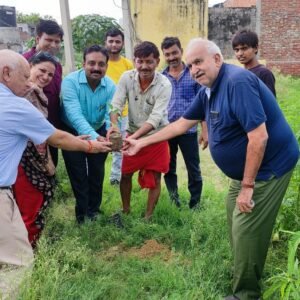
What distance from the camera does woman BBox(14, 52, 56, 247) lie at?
130 inches

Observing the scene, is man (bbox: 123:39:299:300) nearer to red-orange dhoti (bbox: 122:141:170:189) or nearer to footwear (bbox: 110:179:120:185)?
red-orange dhoti (bbox: 122:141:170:189)

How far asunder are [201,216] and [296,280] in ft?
6.17

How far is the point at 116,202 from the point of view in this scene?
15.7 feet

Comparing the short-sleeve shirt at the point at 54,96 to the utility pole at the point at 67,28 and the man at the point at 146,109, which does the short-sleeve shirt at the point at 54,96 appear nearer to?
the man at the point at 146,109

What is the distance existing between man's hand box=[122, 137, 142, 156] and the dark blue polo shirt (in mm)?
1014

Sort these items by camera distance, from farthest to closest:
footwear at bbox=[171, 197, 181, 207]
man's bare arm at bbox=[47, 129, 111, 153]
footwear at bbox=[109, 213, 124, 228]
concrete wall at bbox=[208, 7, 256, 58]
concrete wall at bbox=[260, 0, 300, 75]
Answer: concrete wall at bbox=[260, 0, 300, 75]
concrete wall at bbox=[208, 7, 256, 58]
footwear at bbox=[171, 197, 181, 207]
footwear at bbox=[109, 213, 124, 228]
man's bare arm at bbox=[47, 129, 111, 153]

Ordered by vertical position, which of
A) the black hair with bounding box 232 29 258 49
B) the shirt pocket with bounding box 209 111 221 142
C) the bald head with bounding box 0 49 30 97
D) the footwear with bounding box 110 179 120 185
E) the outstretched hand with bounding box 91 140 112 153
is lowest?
the footwear with bounding box 110 179 120 185

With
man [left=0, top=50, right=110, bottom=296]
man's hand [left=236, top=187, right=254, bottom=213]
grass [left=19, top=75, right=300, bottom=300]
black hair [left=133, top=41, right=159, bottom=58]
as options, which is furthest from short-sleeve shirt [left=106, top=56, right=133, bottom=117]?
man's hand [left=236, top=187, right=254, bottom=213]

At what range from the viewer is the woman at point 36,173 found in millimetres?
3301

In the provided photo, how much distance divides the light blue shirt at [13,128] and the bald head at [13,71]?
0.16ft

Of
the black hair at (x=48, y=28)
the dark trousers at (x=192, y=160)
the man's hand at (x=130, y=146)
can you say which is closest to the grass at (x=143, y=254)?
the dark trousers at (x=192, y=160)

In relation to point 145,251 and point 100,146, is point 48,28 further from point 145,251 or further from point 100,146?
point 145,251

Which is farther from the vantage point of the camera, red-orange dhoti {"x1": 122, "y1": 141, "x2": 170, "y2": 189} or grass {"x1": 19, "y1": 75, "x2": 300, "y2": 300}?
red-orange dhoti {"x1": 122, "y1": 141, "x2": 170, "y2": 189}

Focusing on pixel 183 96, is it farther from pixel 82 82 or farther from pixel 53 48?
pixel 53 48
